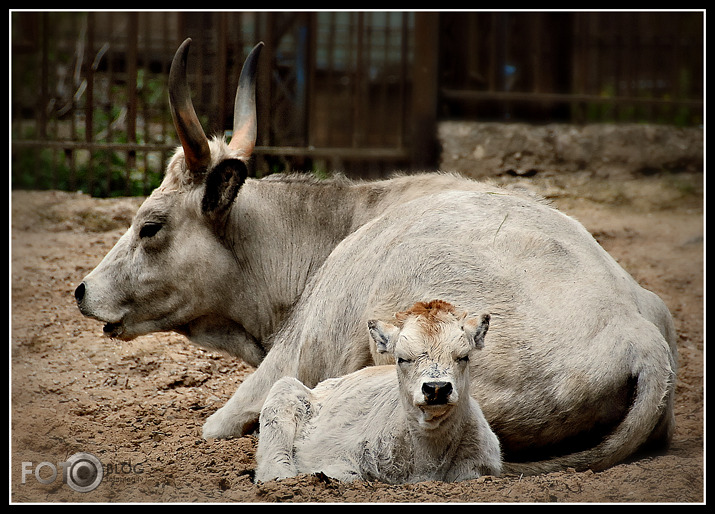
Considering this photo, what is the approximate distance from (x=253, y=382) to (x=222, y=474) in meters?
0.96

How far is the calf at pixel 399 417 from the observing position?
12.9ft

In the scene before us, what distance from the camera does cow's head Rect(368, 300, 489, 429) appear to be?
379cm

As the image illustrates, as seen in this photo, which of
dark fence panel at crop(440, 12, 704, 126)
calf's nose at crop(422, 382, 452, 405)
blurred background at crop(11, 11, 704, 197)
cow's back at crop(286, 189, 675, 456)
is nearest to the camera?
calf's nose at crop(422, 382, 452, 405)

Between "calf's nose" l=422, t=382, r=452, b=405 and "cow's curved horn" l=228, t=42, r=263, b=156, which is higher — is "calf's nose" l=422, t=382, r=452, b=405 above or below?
below

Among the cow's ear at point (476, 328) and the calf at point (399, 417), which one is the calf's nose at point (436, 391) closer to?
the calf at point (399, 417)

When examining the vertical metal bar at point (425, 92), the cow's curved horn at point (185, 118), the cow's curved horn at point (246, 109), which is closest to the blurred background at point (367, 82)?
the vertical metal bar at point (425, 92)

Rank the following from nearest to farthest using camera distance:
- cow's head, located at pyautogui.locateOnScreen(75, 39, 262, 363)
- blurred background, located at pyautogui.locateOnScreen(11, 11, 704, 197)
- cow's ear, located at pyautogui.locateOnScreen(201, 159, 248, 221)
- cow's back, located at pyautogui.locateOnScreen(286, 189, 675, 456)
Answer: cow's back, located at pyautogui.locateOnScreen(286, 189, 675, 456) → cow's ear, located at pyautogui.locateOnScreen(201, 159, 248, 221) → cow's head, located at pyautogui.locateOnScreen(75, 39, 262, 363) → blurred background, located at pyautogui.locateOnScreen(11, 11, 704, 197)

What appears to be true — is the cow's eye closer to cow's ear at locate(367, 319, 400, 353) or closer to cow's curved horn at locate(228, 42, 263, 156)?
cow's curved horn at locate(228, 42, 263, 156)

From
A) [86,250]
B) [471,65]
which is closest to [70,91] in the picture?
[86,250]

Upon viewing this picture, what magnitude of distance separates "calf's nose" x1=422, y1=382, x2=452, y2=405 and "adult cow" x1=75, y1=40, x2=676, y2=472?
27.0 inches

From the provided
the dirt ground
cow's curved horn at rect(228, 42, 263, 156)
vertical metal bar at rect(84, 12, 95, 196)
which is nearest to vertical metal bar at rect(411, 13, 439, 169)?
the dirt ground

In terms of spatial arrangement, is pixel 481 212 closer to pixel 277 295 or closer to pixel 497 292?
pixel 497 292

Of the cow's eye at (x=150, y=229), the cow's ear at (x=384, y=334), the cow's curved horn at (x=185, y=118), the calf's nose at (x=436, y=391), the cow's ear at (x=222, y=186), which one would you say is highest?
the cow's curved horn at (x=185, y=118)

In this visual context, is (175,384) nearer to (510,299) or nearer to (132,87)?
(510,299)
